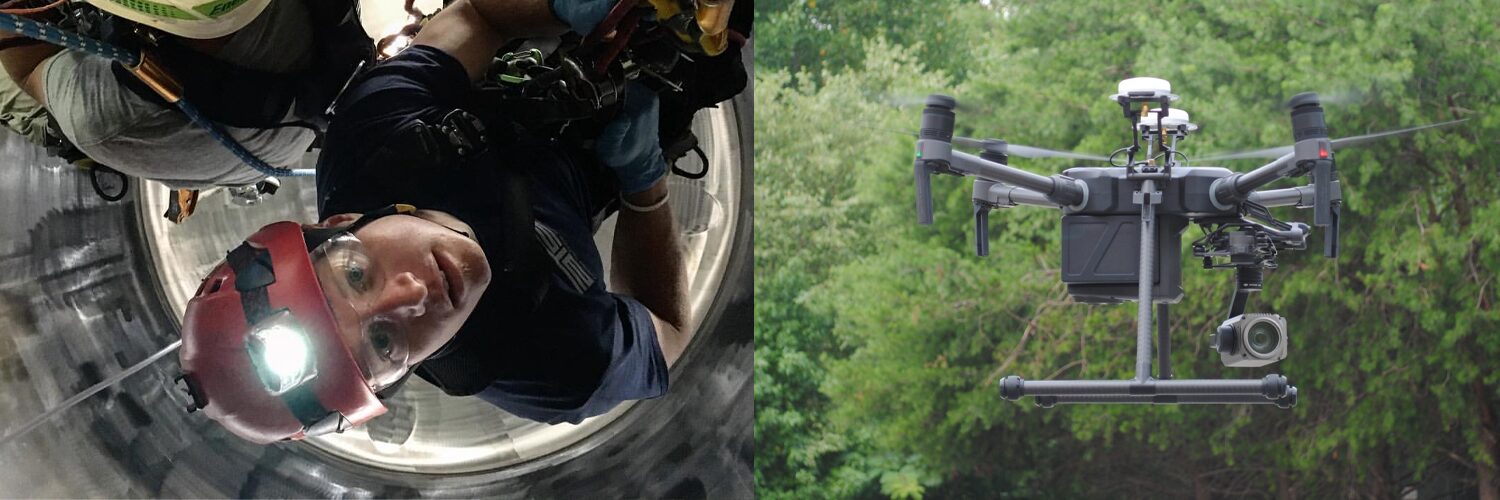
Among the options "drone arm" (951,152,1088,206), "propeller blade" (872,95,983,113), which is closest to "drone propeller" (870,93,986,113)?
"propeller blade" (872,95,983,113)

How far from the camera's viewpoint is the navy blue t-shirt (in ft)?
6.29

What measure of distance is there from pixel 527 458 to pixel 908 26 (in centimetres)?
198

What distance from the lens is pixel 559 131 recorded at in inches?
79.8

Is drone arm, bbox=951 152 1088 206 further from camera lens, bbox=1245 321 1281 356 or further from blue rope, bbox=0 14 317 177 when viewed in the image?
blue rope, bbox=0 14 317 177

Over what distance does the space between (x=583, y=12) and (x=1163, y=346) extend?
6.66 feet

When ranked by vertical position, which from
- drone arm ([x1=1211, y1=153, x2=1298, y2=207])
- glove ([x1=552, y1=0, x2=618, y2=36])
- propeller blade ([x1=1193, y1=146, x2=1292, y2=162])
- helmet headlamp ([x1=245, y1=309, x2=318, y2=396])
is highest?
glove ([x1=552, y1=0, x2=618, y2=36])

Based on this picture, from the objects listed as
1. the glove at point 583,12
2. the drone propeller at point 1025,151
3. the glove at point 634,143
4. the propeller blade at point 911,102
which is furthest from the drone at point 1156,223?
the glove at point 583,12

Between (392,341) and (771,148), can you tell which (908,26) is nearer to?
(771,148)

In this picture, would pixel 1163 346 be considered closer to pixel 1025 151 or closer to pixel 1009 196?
pixel 1009 196

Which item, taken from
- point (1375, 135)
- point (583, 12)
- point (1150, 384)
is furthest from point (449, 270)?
point (1375, 135)

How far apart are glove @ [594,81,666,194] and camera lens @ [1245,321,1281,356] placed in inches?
69.0

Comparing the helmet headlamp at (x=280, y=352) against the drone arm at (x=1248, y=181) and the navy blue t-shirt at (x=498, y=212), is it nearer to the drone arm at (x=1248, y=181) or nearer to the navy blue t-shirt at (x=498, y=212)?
the navy blue t-shirt at (x=498, y=212)

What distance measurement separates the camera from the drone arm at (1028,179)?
3250mm

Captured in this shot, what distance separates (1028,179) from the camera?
3271 mm
